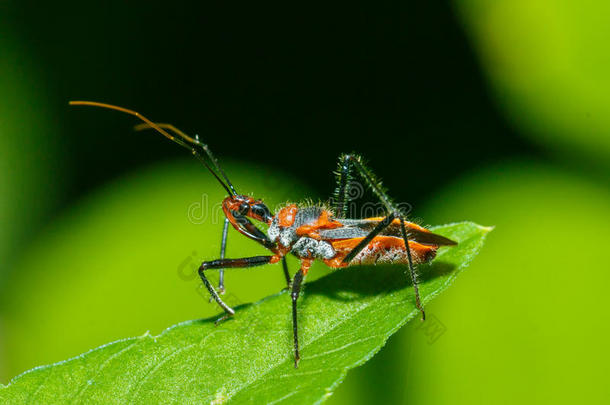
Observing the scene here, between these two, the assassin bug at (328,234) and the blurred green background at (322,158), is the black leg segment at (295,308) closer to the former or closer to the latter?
the assassin bug at (328,234)

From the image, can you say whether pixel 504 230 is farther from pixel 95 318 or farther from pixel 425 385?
pixel 95 318

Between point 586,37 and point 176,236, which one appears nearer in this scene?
point 586,37

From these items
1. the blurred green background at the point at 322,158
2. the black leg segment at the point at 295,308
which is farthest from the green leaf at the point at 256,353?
the blurred green background at the point at 322,158

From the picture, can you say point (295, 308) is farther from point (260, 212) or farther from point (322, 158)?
point (322, 158)

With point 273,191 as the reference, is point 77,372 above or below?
below

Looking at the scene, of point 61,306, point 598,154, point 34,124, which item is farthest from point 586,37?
point 34,124

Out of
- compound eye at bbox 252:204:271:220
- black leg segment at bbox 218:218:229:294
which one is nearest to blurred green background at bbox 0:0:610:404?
black leg segment at bbox 218:218:229:294

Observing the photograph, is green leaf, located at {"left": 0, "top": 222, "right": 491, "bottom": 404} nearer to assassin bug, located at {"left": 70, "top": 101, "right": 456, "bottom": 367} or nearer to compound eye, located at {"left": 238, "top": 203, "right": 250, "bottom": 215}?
assassin bug, located at {"left": 70, "top": 101, "right": 456, "bottom": 367}
